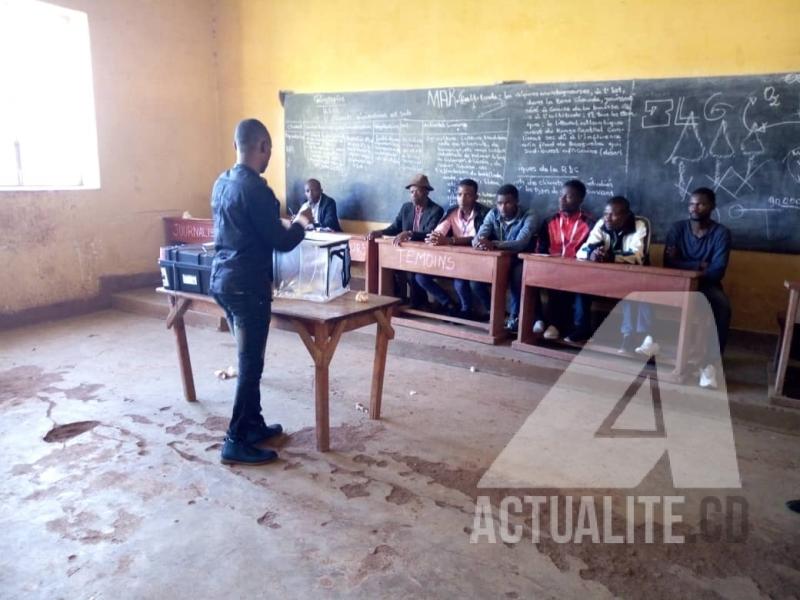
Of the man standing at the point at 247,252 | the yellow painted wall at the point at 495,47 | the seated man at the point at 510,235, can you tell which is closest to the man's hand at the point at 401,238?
the seated man at the point at 510,235

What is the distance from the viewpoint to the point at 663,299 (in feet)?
11.8

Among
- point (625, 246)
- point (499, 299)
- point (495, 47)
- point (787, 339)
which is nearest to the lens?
point (787, 339)

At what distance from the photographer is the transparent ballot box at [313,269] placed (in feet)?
9.94

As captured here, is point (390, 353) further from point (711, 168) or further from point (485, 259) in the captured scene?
point (711, 168)

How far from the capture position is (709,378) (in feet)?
11.7

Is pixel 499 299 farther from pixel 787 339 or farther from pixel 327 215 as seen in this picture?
pixel 327 215

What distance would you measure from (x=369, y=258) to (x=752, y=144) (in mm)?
2954

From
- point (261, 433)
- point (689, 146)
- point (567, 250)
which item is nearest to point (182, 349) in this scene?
point (261, 433)

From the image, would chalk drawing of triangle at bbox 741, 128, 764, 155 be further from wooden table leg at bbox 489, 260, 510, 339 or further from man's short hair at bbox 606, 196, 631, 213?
wooden table leg at bbox 489, 260, 510, 339

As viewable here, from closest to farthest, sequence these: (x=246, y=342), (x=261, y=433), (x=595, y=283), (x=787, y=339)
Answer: (x=246, y=342) < (x=261, y=433) < (x=787, y=339) < (x=595, y=283)

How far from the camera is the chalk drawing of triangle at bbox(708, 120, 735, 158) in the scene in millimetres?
4180

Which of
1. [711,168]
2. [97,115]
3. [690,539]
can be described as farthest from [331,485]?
[97,115]

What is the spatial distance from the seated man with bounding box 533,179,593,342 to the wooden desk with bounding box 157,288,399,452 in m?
1.67

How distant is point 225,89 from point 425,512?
5868 mm
